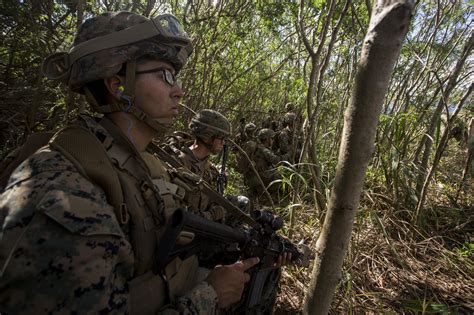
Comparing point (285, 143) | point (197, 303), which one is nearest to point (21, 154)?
point (197, 303)

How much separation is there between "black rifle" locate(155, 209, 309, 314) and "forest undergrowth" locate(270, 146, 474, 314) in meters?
0.70

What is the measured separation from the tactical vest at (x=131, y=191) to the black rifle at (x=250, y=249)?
81 millimetres

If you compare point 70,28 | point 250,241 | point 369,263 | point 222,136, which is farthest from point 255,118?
A: point 250,241

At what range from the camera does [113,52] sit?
3.96 ft

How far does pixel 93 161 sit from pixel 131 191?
0.58 ft

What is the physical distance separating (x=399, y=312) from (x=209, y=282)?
67.8 inches

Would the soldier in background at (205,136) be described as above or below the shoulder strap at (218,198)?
above

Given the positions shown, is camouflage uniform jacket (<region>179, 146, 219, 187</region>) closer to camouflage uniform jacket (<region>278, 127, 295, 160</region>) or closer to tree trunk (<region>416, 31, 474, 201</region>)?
tree trunk (<region>416, 31, 474, 201</region>)

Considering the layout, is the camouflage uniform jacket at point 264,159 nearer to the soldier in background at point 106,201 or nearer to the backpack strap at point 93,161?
the soldier in background at point 106,201

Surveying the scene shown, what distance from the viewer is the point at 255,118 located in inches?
517

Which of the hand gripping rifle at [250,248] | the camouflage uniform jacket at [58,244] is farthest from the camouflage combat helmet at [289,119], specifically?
the camouflage uniform jacket at [58,244]

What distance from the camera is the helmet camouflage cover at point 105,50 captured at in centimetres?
121

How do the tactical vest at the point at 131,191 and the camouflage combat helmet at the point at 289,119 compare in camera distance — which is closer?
the tactical vest at the point at 131,191

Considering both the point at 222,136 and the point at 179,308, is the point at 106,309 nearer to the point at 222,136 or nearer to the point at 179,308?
the point at 179,308
